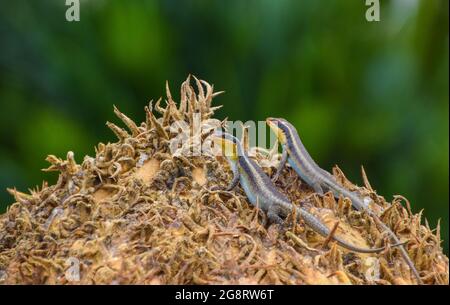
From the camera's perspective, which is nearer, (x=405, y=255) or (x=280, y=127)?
(x=405, y=255)

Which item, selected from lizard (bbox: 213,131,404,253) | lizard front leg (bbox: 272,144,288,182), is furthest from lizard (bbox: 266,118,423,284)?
lizard (bbox: 213,131,404,253)

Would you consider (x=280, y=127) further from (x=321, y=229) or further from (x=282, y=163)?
(x=321, y=229)

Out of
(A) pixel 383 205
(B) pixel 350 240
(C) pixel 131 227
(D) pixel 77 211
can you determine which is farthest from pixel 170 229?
(A) pixel 383 205

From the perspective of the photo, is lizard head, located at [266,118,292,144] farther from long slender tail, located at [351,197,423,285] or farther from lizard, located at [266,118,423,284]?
long slender tail, located at [351,197,423,285]

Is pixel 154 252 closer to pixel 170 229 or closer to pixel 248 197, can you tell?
pixel 170 229

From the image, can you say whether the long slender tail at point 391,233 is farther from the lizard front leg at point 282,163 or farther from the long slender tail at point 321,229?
the lizard front leg at point 282,163

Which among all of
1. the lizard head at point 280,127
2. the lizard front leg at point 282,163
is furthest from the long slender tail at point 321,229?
the lizard head at point 280,127

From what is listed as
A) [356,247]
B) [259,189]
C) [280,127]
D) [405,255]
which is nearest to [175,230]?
[259,189]
